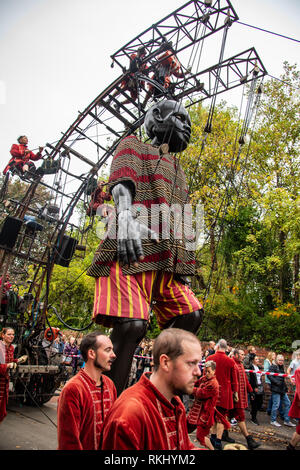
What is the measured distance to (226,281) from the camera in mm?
14109

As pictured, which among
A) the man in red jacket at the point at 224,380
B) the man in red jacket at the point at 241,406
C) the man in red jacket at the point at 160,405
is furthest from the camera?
the man in red jacket at the point at 224,380

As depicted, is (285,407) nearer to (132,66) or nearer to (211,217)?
(211,217)

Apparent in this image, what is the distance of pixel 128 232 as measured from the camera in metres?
1.79

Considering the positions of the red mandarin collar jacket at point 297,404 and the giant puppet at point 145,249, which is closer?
the giant puppet at point 145,249

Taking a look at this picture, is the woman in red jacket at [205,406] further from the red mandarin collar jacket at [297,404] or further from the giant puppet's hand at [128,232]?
the giant puppet's hand at [128,232]

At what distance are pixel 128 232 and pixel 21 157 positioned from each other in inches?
273

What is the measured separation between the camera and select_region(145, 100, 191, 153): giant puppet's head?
2.43 meters

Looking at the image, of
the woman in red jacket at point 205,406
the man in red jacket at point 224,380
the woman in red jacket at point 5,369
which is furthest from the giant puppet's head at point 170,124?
the man in red jacket at point 224,380

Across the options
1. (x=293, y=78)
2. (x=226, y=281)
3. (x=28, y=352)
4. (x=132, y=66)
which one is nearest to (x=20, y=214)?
(x=28, y=352)

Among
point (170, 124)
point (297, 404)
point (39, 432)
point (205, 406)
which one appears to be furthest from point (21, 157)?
point (297, 404)

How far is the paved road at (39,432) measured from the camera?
11.8 ft

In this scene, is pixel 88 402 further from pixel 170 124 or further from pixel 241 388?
pixel 241 388

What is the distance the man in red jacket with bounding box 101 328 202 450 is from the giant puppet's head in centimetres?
144

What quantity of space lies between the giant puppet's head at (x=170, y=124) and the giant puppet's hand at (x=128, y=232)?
2.10ft
